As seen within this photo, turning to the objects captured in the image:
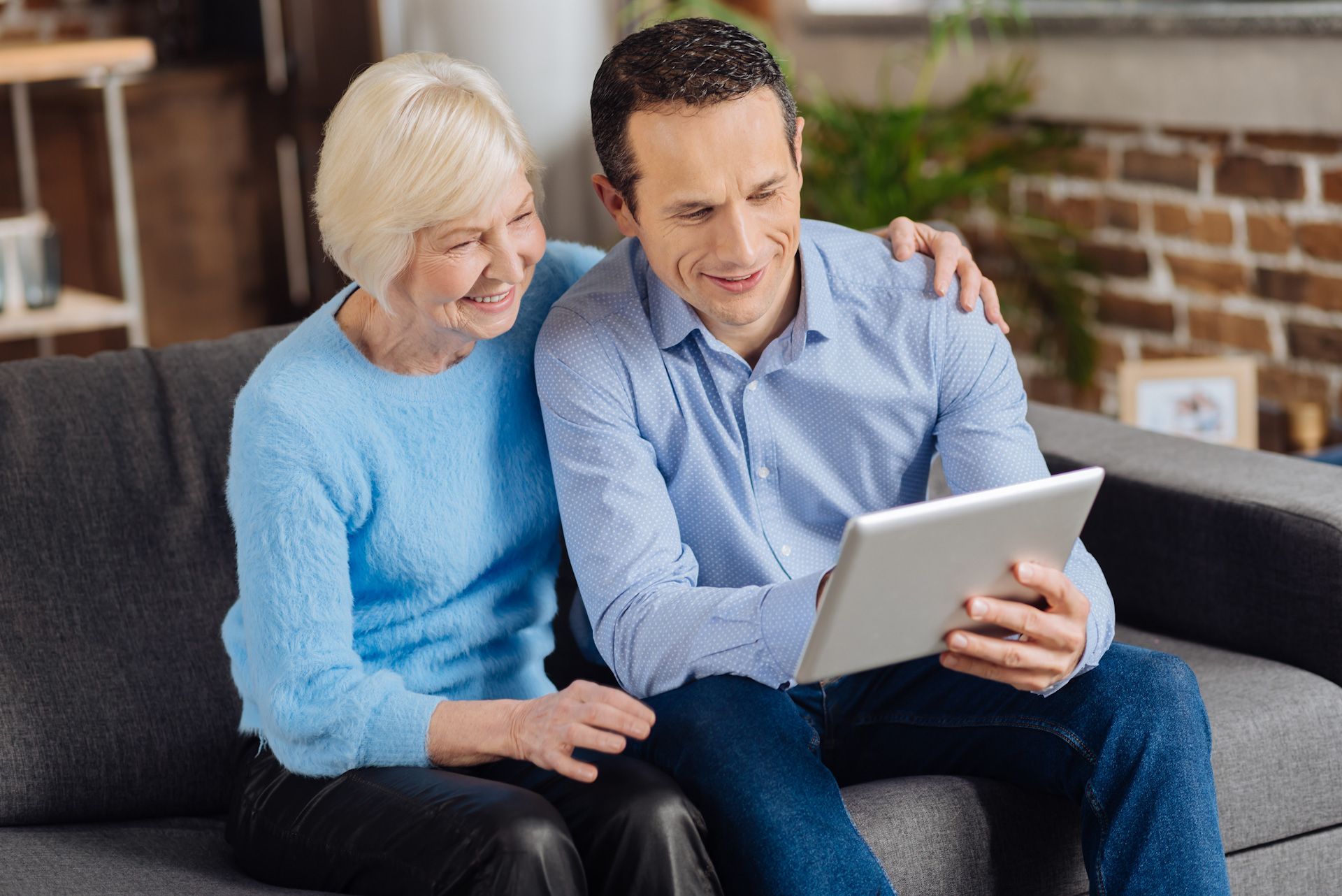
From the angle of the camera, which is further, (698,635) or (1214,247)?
(1214,247)

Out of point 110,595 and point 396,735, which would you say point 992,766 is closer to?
point 396,735

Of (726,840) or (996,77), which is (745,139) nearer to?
(726,840)

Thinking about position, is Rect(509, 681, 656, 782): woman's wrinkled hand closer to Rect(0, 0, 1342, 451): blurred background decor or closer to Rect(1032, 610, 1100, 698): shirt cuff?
Rect(1032, 610, 1100, 698): shirt cuff

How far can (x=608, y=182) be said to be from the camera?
1.57m

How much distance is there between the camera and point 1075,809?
153 centimetres

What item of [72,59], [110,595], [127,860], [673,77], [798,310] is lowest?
[127,860]

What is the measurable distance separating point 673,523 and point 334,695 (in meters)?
0.38

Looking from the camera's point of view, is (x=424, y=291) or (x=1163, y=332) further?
(x=1163, y=332)

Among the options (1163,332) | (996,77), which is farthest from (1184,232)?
(996,77)

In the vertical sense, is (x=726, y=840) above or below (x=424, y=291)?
below

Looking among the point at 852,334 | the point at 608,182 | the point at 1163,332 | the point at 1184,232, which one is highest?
the point at 608,182

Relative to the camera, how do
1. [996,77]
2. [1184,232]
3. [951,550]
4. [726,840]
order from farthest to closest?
[996,77]
[1184,232]
[726,840]
[951,550]

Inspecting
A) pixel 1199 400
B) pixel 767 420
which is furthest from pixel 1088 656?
pixel 1199 400

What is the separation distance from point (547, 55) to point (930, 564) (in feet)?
8.79
